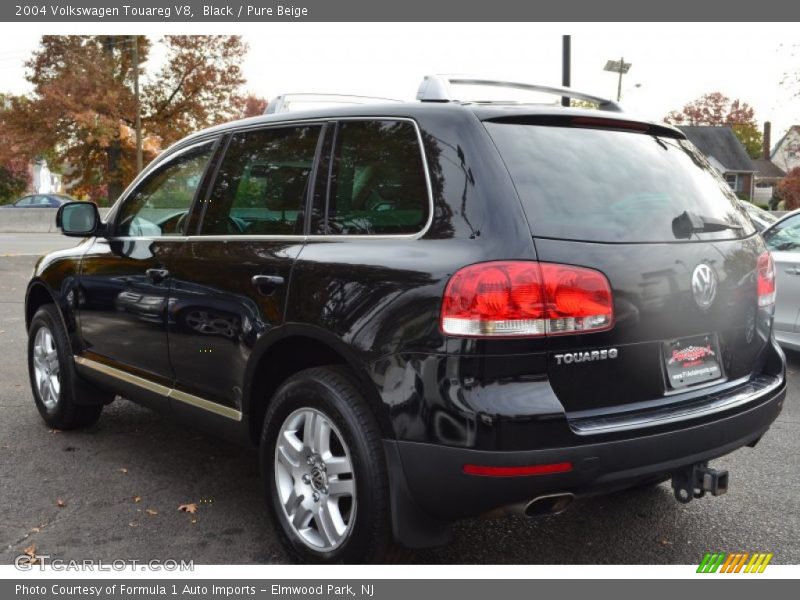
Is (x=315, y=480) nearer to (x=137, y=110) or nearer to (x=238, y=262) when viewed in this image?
(x=238, y=262)

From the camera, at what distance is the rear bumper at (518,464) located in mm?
2695

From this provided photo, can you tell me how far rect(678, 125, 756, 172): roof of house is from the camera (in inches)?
2798

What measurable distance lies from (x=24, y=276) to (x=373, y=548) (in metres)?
14.1

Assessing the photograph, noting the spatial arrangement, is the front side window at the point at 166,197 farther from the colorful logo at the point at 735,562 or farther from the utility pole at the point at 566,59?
the utility pole at the point at 566,59

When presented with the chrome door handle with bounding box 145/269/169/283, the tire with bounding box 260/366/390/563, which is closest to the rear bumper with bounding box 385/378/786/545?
the tire with bounding box 260/366/390/563

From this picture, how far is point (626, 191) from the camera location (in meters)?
3.10

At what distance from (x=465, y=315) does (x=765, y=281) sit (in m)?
1.55

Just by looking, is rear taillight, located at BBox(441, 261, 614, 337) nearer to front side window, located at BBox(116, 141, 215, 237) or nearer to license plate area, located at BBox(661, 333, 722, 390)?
license plate area, located at BBox(661, 333, 722, 390)

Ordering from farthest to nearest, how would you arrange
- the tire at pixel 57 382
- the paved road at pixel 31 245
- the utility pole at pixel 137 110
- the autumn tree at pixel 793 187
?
the autumn tree at pixel 793 187 → the utility pole at pixel 137 110 → the paved road at pixel 31 245 → the tire at pixel 57 382

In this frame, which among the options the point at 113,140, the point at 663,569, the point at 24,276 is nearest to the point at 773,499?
the point at 663,569

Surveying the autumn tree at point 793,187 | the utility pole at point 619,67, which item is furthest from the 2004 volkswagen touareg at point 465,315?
the autumn tree at point 793,187

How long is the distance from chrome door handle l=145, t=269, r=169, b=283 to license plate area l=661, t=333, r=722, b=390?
242 centimetres

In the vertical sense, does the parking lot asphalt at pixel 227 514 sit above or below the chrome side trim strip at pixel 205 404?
below

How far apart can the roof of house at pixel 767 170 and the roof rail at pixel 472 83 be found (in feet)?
291
